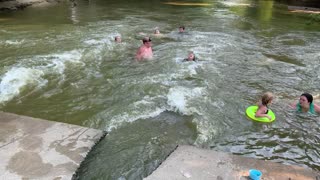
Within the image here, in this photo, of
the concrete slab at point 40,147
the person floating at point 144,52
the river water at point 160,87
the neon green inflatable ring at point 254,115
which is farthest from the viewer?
the person floating at point 144,52

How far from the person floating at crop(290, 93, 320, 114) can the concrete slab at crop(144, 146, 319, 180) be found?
2.55 meters

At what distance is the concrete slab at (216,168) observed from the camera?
447cm

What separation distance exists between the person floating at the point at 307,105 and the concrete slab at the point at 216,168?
2.55 meters

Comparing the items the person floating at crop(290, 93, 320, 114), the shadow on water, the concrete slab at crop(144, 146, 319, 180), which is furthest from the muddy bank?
the concrete slab at crop(144, 146, 319, 180)

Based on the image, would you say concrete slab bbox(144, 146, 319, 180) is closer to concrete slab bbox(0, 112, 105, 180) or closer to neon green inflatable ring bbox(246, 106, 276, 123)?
concrete slab bbox(0, 112, 105, 180)

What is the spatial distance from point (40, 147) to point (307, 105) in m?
5.23

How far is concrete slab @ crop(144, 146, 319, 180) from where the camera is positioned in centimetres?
447

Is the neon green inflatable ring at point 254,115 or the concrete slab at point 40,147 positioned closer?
the concrete slab at point 40,147

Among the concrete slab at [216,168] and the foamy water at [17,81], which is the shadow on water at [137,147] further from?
the foamy water at [17,81]

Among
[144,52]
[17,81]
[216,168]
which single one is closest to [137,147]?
[216,168]

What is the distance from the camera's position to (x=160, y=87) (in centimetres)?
823

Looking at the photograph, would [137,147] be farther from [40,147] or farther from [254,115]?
[254,115]

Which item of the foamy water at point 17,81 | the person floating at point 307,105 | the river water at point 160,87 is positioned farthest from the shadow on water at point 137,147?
the foamy water at point 17,81

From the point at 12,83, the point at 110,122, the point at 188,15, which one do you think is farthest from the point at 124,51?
the point at 188,15
